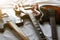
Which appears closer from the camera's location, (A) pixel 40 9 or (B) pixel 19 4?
(A) pixel 40 9

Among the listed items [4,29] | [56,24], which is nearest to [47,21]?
[56,24]

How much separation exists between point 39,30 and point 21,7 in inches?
14.7

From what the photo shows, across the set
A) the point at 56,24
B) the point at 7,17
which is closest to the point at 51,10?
the point at 56,24

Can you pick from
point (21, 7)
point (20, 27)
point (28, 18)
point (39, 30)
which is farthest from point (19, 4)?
point (39, 30)

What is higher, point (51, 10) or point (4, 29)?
point (51, 10)

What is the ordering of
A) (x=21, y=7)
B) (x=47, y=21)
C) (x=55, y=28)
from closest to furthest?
(x=55, y=28), (x=47, y=21), (x=21, y=7)

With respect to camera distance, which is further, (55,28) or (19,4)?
(19,4)

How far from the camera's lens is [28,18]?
3.79 ft

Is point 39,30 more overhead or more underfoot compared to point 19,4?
more underfoot

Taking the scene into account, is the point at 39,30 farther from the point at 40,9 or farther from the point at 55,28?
the point at 40,9

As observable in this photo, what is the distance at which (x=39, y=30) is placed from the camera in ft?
3.21

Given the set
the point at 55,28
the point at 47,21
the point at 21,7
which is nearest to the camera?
the point at 55,28

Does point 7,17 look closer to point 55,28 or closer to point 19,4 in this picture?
point 19,4

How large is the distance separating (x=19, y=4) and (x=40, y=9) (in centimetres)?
25
